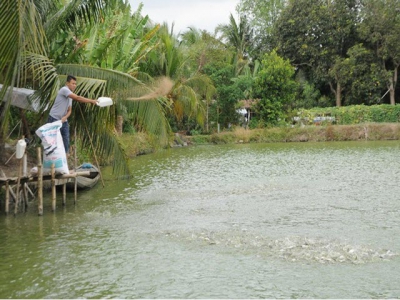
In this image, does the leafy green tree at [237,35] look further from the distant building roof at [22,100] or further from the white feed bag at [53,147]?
the white feed bag at [53,147]

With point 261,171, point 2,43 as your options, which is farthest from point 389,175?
point 2,43

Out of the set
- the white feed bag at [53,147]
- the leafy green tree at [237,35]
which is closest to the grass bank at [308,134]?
the leafy green tree at [237,35]

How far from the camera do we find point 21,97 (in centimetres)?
1198

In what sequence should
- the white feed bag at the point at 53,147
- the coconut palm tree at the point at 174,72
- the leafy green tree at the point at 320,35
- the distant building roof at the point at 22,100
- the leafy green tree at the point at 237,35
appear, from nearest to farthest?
the white feed bag at the point at 53,147, the distant building roof at the point at 22,100, the coconut palm tree at the point at 174,72, the leafy green tree at the point at 320,35, the leafy green tree at the point at 237,35

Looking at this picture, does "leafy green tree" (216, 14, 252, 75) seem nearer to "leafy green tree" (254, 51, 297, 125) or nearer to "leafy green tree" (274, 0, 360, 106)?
"leafy green tree" (274, 0, 360, 106)

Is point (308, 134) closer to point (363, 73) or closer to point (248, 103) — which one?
point (248, 103)

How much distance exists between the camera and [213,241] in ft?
28.2

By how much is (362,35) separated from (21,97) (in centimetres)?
3309

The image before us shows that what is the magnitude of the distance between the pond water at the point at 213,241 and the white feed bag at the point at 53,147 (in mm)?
976

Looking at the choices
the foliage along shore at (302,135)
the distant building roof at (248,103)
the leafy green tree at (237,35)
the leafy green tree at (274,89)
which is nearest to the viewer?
the foliage along shore at (302,135)

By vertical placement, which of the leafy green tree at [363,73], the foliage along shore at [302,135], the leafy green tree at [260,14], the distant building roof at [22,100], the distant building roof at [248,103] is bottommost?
the foliage along shore at [302,135]

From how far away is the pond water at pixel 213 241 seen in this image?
648 cm

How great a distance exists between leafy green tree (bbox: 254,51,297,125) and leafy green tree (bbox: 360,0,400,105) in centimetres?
743

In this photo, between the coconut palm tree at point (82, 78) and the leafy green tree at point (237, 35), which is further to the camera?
the leafy green tree at point (237, 35)
